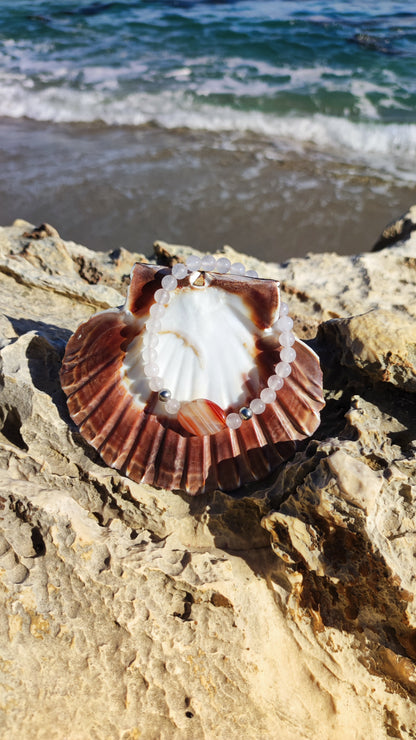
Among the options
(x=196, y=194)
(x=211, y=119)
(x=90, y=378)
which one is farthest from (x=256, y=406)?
(x=211, y=119)

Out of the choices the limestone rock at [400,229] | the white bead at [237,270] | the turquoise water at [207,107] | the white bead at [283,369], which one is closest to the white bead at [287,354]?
the white bead at [283,369]

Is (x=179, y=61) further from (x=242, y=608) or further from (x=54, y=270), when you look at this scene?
(x=242, y=608)

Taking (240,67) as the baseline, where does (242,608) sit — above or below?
below

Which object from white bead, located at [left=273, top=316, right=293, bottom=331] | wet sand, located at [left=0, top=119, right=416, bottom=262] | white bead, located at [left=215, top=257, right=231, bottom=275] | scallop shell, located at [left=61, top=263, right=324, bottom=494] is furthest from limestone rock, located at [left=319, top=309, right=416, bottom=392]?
wet sand, located at [left=0, top=119, right=416, bottom=262]

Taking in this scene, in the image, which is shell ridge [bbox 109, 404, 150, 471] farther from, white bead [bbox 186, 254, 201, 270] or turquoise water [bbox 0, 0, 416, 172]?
turquoise water [bbox 0, 0, 416, 172]

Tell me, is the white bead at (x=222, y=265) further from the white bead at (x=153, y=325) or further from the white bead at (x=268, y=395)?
the white bead at (x=268, y=395)

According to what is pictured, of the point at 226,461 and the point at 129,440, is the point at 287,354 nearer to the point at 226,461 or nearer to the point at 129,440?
the point at 226,461

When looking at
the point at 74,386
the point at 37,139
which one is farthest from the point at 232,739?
the point at 37,139
